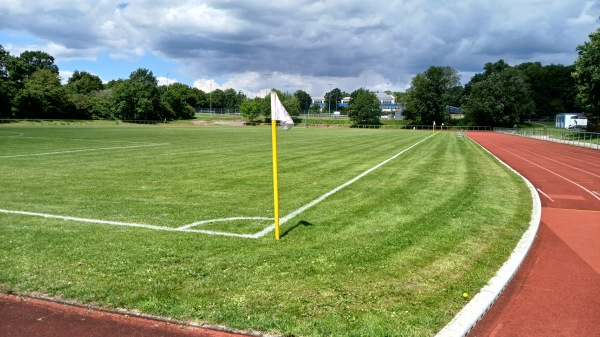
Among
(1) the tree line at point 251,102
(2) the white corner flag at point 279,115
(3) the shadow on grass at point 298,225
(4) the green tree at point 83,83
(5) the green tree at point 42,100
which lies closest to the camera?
(2) the white corner flag at point 279,115

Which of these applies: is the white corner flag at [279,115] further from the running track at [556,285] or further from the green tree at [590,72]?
the green tree at [590,72]

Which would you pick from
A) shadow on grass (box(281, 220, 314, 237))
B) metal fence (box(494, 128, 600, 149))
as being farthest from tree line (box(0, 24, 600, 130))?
shadow on grass (box(281, 220, 314, 237))

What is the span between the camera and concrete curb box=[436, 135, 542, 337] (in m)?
4.26

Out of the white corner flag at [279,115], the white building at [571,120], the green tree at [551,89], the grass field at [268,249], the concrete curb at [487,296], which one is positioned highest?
the green tree at [551,89]

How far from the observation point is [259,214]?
30.0 ft

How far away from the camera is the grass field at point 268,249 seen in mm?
4629

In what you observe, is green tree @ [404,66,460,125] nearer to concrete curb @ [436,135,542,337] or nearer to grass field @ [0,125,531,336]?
grass field @ [0,125,531,336]

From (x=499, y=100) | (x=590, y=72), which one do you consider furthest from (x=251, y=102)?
(x=590, y=72)

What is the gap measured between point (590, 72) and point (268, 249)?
1975 inches

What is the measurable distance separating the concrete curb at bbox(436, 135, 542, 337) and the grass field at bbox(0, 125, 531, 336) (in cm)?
10

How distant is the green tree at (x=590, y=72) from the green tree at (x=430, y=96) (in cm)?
6216

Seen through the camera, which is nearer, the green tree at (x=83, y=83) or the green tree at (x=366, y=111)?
the green tree at (x=366, y=111)

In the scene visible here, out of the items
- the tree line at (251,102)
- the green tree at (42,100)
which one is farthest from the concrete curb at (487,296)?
the green tree at (42,100)

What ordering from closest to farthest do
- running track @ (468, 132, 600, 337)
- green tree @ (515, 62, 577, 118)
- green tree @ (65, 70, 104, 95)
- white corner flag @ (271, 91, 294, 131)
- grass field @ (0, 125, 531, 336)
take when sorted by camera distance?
1. running track @ (468, 132, 600, 337)
2. grass field @ (0, 125, 531, 336)
3. white corner flag @ (271, 91, 294, 131)
4. green tree @ (65, 70, 104, 95)
5. green tree @ (515, 62, 577, 118)
